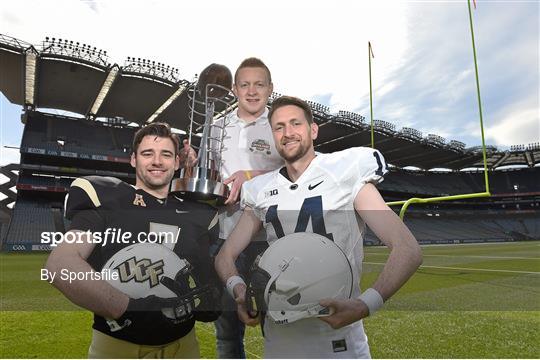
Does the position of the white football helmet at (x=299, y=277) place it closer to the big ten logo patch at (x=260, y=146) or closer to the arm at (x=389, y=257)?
A: the arm at (x=389, y=257)

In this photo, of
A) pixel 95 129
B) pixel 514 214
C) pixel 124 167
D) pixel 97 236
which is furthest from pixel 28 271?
pixel 514 214

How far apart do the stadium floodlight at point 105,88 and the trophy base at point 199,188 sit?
59.4 feet

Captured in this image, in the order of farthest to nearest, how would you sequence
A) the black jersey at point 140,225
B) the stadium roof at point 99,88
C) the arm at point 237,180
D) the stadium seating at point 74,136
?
the stadium seating at point 74,136 < the stadium roof at point 99,88 < the arm at point 237,180 < the black jersey at point 140,225

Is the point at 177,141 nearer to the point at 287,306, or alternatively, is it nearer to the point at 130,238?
the point at 130,238

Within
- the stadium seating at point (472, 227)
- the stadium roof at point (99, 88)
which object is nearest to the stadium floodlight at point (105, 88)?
the stadium roof at point (99, 88)

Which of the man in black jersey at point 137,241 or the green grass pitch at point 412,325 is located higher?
the man in black jersey at point 137,241

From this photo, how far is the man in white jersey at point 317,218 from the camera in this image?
922mm

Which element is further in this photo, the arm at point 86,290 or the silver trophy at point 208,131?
the silver trophy at point 208,131

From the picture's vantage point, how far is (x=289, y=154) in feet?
3.39

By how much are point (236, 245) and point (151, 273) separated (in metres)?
0.28

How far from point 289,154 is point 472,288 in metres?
6.88

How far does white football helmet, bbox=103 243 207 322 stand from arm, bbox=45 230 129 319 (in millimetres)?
25

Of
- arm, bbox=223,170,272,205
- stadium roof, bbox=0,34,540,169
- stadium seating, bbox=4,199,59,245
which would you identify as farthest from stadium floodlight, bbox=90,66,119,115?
arm, bbox=223,170,272,205

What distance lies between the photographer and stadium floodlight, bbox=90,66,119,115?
1703cm
